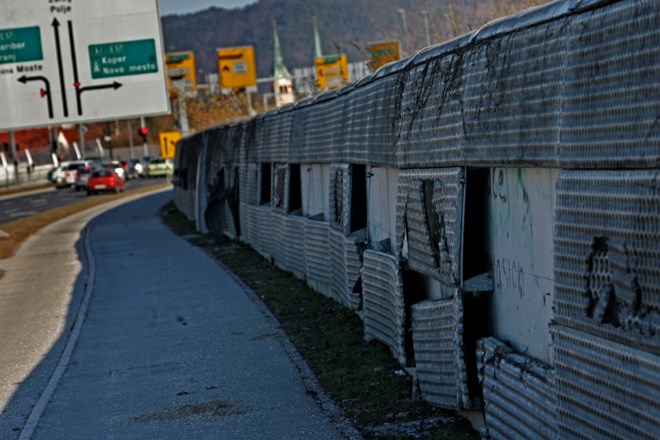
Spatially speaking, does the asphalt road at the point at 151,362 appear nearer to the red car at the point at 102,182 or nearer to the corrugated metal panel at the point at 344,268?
the corrugated metal panel at the point at 344,268

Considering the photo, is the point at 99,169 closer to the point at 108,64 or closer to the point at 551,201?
the point at 108,64

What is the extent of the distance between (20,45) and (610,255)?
1150 inches

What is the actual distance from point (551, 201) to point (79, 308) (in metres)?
11.7

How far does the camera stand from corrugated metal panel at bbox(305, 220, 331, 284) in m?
14.6

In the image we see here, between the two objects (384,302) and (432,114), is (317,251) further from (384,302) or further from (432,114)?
(432,114)

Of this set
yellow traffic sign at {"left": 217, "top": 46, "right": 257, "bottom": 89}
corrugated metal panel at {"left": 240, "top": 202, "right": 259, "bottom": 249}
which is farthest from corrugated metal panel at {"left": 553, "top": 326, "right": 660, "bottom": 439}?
Answer: yellow traffic sign at {"left": 217, "top": 46, "right": 257, "bottom": 89}

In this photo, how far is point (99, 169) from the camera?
7038cm

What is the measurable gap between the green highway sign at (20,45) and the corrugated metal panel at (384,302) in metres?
23.1

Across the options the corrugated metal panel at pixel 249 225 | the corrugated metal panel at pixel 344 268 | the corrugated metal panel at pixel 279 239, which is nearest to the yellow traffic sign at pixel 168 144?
the corrugated metal panel at pixel 249 225

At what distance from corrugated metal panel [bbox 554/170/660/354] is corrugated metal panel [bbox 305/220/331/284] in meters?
8.69

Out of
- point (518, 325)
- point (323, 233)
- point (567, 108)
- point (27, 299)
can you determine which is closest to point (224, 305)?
point (323, 233)

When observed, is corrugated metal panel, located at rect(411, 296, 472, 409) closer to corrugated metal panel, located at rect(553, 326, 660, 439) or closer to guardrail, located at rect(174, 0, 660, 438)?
guardrail, located at rect(174, 0, 660, 438)

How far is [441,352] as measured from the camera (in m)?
8.14

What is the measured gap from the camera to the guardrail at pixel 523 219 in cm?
493
